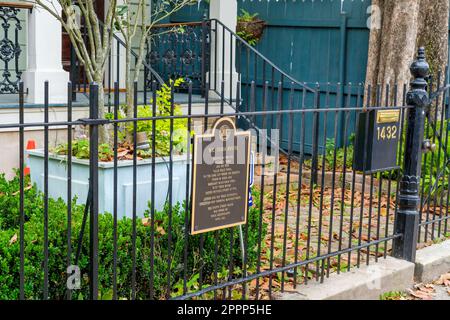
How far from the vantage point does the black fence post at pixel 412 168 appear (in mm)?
6039

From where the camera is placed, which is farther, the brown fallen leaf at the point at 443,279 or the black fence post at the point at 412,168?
the brown fallen leaf at the point at 443,279

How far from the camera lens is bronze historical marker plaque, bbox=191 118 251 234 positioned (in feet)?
14.4

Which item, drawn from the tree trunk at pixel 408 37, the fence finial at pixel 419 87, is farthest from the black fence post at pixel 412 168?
the tree trunk at pixel 408 37

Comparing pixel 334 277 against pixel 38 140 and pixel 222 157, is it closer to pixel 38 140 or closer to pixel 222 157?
pixel 222 157

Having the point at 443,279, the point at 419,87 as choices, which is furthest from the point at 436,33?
the point at 443,279

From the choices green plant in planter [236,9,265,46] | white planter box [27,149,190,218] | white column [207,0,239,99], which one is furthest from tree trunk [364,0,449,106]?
white planter box [27,149,190,218]

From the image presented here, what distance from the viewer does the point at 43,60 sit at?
27.5 ft

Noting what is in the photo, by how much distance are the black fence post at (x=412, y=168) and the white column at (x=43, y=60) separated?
3987 mm

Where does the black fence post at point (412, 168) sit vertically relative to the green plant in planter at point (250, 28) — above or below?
below

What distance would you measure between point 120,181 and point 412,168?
2.36 meters

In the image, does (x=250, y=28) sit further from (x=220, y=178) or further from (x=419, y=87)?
(x=220, y=178)

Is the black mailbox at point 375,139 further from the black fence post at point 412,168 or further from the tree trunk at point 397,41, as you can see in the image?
the tree trunk at point 397,41

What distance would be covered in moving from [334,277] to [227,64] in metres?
6.12

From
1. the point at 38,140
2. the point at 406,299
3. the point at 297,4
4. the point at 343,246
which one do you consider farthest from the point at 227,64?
the point at 406,299
